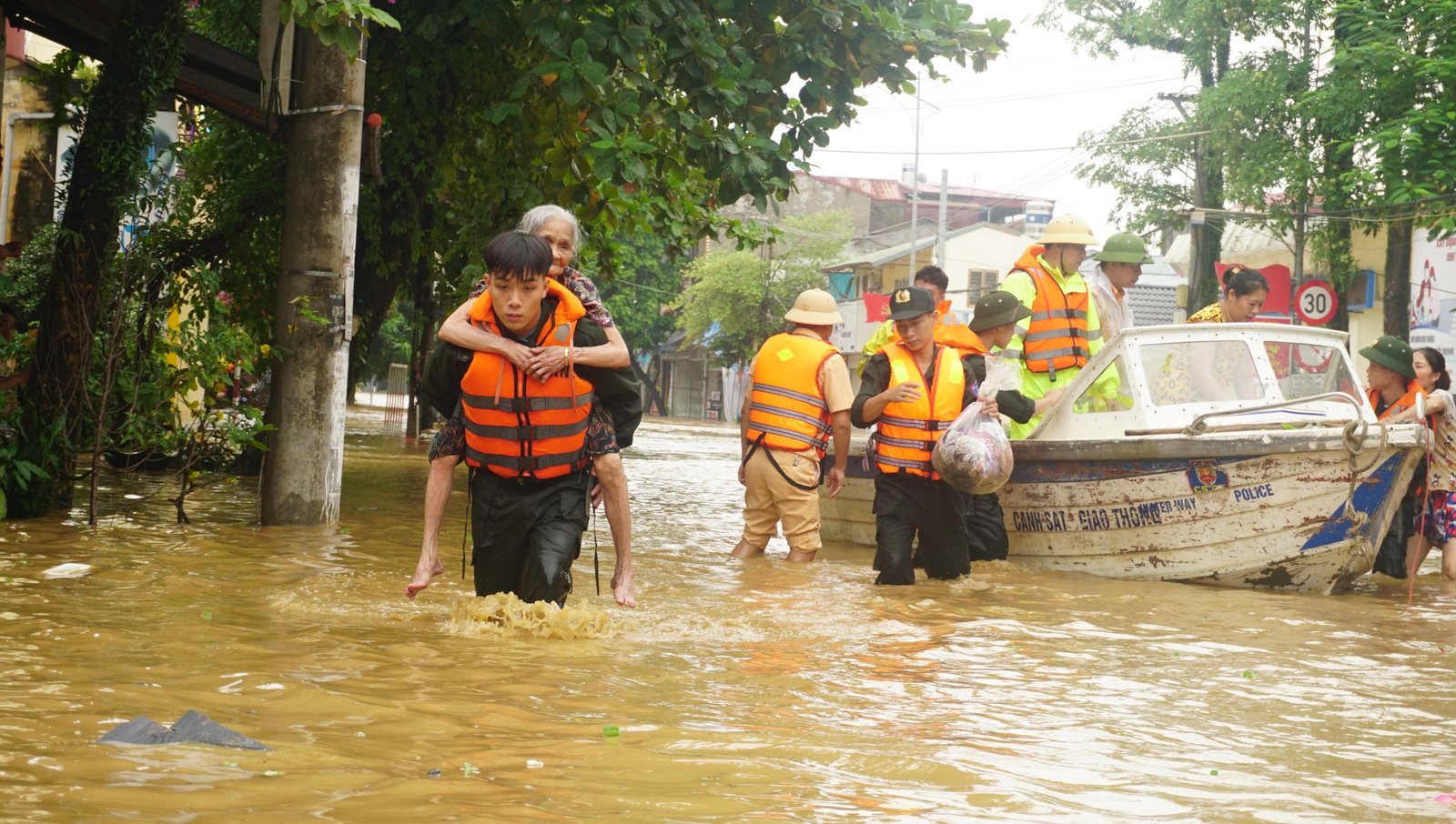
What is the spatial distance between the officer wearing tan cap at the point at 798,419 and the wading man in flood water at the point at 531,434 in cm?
379

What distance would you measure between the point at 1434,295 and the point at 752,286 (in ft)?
121


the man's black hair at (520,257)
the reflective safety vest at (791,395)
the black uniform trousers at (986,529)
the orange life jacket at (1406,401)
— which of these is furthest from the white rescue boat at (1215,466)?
the man's black hair at (520,257)

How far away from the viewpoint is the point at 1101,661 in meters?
6.95

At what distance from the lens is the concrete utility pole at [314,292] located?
10430mm

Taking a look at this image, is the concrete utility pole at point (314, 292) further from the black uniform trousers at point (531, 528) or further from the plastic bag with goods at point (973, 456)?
the black uniform trousers at point (531, 528)

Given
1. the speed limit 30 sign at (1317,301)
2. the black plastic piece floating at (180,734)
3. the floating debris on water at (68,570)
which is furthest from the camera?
the speed limit 30 sign at (1317,301)

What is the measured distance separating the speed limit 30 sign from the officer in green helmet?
697 inches

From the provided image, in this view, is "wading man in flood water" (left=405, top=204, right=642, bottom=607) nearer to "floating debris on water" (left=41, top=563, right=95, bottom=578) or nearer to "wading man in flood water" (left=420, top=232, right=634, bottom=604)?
"wading man in flood water" (left=420, top=232, right=634, bottom=604)

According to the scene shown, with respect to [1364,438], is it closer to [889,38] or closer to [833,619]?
[833,619]

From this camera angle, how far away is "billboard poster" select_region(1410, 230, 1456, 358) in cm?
2452

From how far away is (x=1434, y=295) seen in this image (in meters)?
24.9

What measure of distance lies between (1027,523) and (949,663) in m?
4.03

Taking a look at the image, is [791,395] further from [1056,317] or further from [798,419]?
[1056,317]

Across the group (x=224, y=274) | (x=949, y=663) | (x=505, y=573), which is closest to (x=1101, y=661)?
(x=949, y=663)
